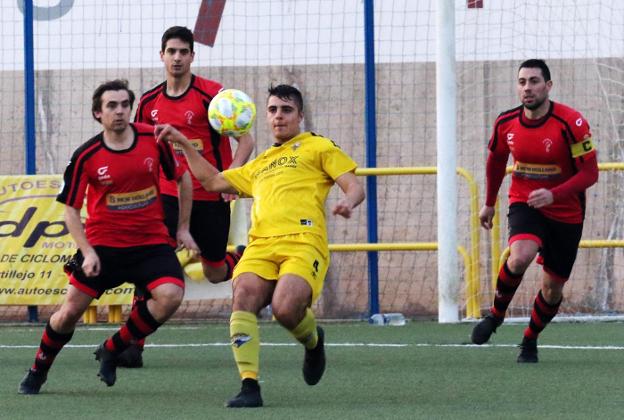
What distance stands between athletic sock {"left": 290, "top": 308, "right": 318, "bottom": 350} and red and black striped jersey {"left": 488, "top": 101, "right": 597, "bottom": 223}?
7.11ft

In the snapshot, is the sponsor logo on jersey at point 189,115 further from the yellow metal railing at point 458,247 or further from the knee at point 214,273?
the yellow metal railing at point 458,247

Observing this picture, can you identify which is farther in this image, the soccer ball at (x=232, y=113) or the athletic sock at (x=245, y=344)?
the soccer ball at (x=232, y=113)

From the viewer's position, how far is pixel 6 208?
41.4 ft

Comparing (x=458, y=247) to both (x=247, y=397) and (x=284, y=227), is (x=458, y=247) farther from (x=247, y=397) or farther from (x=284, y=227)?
(x=247, y=397)

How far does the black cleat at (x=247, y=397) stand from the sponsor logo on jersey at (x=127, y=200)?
4.72 feet

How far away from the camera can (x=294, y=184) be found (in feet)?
25.2

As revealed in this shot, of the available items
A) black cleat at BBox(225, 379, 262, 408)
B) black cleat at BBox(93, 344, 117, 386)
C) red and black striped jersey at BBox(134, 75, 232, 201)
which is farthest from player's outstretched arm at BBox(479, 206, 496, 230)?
black cleat at BBox(225, 379, 262, 408)

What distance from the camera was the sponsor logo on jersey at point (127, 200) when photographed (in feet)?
26.8

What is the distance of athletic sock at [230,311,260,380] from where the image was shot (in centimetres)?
724

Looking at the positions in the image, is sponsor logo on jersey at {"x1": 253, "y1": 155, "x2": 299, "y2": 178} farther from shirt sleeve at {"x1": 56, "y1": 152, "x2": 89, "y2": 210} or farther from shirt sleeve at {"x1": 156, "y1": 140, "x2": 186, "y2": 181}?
shirt sleeve at {"x1": 56, "y1": 152, "x2": 89, "y2": 210}

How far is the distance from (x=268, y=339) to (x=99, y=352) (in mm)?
2762

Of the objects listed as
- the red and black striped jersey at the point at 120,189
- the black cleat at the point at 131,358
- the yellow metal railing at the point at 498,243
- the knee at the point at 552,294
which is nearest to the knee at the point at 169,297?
the red and black striped jersey at the point at 120,189

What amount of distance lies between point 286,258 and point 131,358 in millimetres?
2052

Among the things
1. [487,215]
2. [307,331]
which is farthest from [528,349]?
[307,331]
